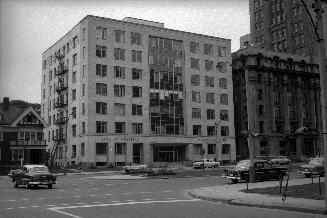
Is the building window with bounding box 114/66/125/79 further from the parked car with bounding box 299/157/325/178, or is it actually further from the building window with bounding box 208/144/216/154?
the parked car with bounding box 299/157/325/178

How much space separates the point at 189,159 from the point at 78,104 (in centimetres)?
2318

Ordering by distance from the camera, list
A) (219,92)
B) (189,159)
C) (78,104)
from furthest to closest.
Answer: (219,92), (189,159), (78,104)

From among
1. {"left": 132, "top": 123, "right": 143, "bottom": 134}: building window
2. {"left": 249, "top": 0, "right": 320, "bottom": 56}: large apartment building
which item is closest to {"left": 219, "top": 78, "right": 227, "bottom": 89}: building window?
{"left": 132, "top": 123, "right": 143, "bottom": 134}: building window

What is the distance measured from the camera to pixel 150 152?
3056 inches

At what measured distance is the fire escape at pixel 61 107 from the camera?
81.3 metres

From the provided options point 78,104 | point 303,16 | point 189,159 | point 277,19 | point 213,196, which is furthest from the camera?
point 277,19

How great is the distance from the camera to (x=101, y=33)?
75875 mm

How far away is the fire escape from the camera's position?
267 ft

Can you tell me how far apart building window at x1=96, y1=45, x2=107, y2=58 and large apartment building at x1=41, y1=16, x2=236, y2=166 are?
174 millimetres

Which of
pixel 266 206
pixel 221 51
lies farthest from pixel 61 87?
pixel 266 206

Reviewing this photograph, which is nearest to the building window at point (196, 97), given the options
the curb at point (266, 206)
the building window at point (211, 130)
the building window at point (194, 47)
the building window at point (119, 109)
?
the building window at point (211, 130)

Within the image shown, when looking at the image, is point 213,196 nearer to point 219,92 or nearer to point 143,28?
point 143,28

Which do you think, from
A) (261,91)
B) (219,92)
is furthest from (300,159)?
(219,92)

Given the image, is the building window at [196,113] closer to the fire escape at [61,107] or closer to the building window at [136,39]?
the building window at [136,39]
